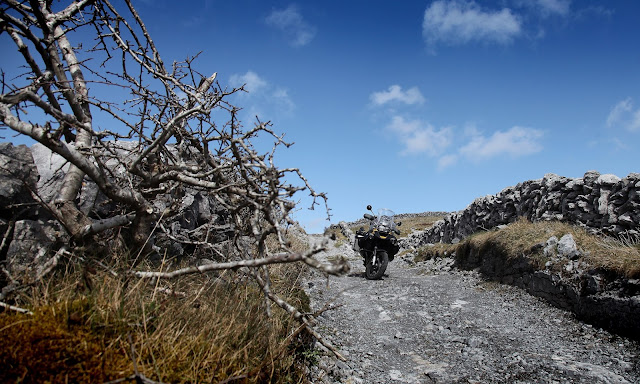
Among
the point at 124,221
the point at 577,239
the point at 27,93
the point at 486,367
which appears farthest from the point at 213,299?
the point at 577,239

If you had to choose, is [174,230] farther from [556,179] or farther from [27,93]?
[556,179]

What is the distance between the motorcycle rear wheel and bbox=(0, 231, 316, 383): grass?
7.01 metres

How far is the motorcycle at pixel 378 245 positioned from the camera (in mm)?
10586

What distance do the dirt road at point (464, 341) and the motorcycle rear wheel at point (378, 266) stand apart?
183cm

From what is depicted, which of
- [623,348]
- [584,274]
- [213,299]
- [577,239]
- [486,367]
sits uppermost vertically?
[577,239]

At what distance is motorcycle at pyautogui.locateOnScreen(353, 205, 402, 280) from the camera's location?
417 inches

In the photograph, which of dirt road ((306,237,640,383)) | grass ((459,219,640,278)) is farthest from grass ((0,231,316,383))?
grass ((459,219,640,278))

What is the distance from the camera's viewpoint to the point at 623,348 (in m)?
4.77

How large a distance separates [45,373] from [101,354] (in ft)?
1.01

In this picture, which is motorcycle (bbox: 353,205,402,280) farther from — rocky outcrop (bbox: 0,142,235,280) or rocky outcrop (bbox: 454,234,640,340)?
rocky outcrop (bbox: 0,142,235,280)

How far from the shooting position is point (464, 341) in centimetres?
530

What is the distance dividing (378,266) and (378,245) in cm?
65

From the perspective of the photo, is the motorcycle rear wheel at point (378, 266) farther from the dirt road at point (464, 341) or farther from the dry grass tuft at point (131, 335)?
the dry grass tuft at point (131, 335)

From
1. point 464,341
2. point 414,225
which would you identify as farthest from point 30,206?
point 414,225
